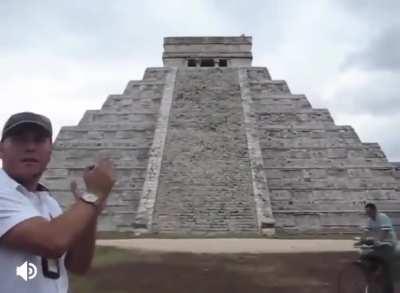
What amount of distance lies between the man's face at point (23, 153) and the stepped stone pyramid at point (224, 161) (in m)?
13.9

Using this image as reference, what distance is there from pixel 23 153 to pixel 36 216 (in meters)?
0.30

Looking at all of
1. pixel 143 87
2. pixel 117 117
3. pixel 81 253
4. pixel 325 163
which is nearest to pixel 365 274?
pixel 81 253

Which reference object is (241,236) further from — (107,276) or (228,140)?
(107,276)

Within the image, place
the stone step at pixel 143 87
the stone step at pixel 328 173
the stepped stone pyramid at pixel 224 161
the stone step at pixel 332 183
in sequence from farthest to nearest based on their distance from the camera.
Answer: the stone step at pixel 143 87 → the stone step at pixel 328 173 → the stone step at pixel 332 183 → the stepped stone pyramid at pixel 224 161

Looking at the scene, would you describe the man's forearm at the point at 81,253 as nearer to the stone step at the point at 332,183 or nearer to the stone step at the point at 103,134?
the stone step at the point at 332,183

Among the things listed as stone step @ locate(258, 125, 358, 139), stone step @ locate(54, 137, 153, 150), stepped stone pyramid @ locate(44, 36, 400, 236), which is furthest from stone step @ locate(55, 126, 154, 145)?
stone step @ locate(258, 125, 358, 139)

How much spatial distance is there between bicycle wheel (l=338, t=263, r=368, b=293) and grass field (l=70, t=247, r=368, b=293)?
64cm

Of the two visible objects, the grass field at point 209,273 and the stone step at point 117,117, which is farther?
the stone step at point 117,117

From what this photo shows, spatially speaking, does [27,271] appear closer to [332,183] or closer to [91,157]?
[332,183]

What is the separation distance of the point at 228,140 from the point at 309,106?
4.24 metres

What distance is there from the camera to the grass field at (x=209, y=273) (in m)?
7.84

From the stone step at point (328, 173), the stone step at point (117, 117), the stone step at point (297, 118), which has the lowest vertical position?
the stone step at point (328, 173)

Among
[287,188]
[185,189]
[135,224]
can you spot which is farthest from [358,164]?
[135,224]

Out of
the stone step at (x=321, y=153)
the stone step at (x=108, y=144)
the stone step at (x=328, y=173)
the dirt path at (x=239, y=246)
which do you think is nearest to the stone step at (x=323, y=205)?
the stone step at (x=328, y=173)
